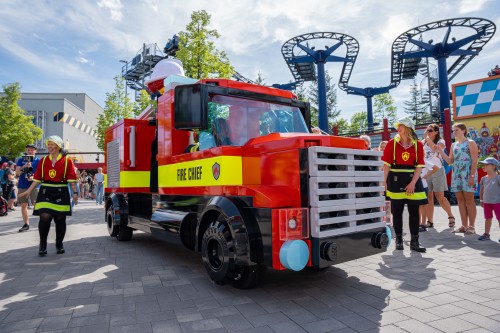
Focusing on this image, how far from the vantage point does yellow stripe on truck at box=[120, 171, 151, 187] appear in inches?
252

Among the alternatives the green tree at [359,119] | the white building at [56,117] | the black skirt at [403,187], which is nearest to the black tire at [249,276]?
the black skirt at [403,187]

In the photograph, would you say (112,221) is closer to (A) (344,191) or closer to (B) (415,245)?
(A) (344,191)

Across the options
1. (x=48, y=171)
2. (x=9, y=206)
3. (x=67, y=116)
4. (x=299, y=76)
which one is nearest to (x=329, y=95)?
(x=299, y=76)

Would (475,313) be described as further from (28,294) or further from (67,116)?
(67,116)

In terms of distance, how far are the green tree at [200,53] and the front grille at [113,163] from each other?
7.19 meters

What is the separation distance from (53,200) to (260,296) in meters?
3.96

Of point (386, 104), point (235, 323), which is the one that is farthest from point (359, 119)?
point (235, 323)

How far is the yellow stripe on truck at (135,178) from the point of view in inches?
252

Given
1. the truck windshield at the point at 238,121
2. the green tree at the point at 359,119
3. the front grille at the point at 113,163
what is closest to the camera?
the truck windshield at the point at 238,121

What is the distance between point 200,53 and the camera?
1370 cm

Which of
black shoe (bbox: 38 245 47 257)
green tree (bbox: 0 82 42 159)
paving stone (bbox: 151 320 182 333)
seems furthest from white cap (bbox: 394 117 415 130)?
green tree (bbox: 0 82 42 159)

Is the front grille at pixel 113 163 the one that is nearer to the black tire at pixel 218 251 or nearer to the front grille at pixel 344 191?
the black tire at pixel 218 251

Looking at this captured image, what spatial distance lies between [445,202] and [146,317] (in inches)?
251

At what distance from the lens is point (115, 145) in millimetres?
6891
